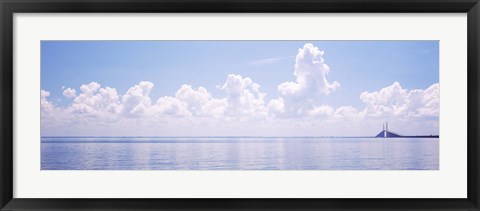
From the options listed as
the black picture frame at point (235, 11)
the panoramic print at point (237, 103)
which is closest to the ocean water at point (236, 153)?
the panoramic print at point (237, 103)

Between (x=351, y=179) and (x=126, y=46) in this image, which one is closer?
(x=351, y=179)

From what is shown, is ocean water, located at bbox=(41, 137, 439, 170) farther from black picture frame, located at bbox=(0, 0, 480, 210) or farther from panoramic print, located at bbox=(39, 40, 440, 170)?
black picture frame, located at bbox=(0, 0, 480, 210)

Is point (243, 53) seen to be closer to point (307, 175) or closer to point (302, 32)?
point (302, 32)

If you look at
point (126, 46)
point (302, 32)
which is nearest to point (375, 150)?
point (302, 32)

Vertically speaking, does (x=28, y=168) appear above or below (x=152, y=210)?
above

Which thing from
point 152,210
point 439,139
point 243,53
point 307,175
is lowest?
point 152,210

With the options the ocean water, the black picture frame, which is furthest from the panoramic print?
the black picture frame

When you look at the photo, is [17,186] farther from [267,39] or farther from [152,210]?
[267,39]
